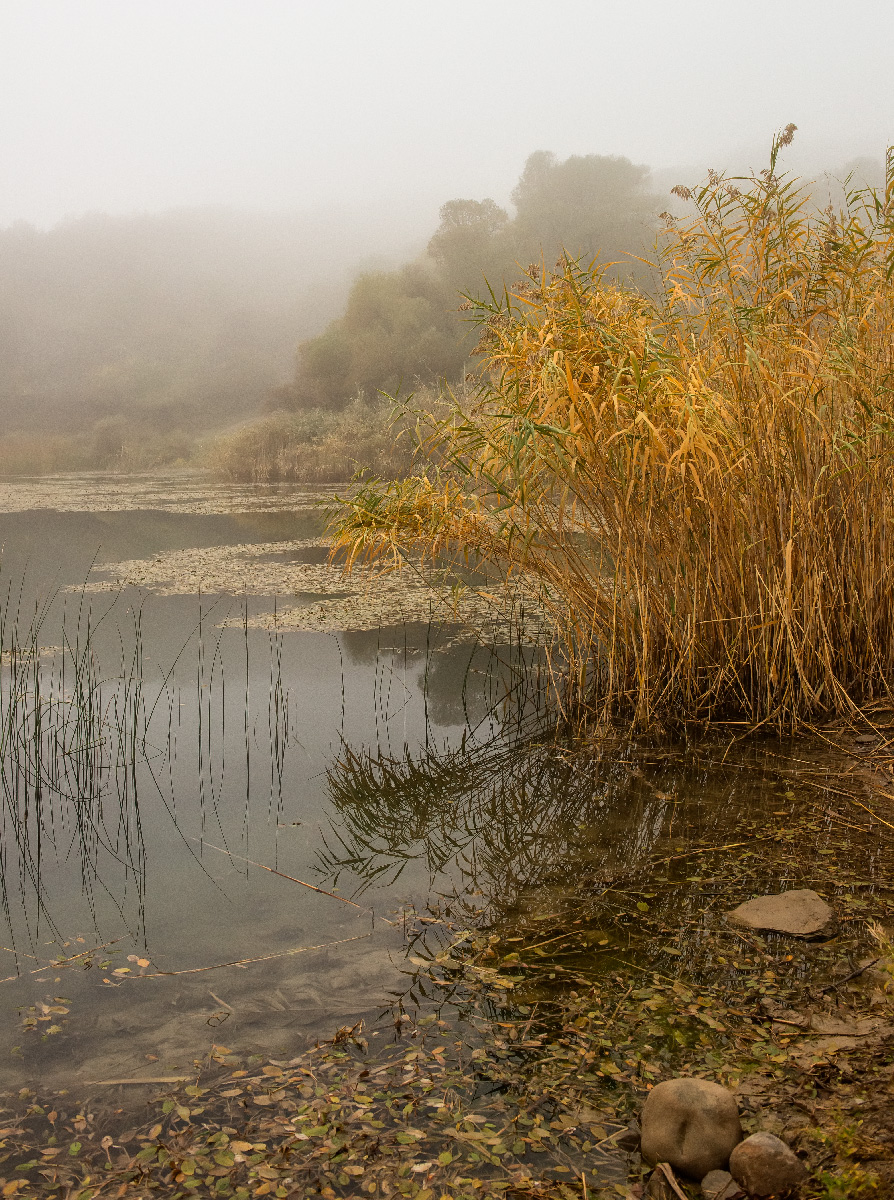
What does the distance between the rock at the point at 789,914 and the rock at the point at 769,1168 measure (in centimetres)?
101

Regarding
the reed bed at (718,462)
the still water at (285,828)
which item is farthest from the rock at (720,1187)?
the reed bed at (718,462)

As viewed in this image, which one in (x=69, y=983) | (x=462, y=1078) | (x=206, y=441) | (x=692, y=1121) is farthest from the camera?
(x=206, y=441)

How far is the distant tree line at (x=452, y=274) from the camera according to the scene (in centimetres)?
2766

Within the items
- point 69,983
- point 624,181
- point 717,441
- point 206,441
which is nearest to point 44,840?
point 69,983

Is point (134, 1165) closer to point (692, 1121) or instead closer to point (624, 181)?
point (692, 1121)

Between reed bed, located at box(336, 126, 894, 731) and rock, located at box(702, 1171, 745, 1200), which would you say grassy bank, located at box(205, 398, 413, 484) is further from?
rock, located at box(702, 1171, 745, 1200)

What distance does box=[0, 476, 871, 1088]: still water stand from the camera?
247 cm

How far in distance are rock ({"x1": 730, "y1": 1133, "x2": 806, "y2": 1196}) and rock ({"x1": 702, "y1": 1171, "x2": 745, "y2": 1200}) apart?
22mm

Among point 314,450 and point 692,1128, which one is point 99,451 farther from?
point 692,1128

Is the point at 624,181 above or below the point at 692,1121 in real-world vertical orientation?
above

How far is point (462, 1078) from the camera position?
2049 mm

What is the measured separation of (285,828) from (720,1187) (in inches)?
92.0

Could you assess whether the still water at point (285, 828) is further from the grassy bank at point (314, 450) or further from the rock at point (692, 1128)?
the grassy bank at point (314, 450)

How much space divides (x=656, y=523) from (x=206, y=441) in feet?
91.4
